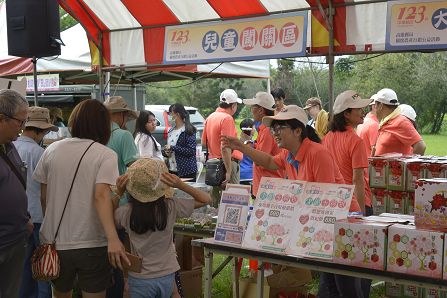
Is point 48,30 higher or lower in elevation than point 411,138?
higher

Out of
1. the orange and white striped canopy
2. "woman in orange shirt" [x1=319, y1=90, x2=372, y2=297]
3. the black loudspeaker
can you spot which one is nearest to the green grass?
the orange and white striped canopy

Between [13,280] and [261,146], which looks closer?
[13,280]

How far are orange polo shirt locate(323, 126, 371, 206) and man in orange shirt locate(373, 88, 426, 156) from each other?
4.99 ft

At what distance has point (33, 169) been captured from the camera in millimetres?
4496

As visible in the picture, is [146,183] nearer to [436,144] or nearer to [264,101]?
[264,101]

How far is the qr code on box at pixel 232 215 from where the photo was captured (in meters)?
4.04

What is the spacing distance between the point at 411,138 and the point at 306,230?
9.85 feet

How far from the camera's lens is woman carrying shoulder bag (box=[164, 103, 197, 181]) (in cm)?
812

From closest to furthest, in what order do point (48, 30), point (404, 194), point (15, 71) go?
point (404, 194)
point (48, 30)
point (15, 71)

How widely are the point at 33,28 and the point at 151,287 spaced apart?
4.24m

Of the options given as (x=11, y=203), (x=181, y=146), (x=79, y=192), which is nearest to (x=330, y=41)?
(x=79, y=192)

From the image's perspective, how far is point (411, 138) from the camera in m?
6.33

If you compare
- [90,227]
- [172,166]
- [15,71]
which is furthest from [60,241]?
[15,71]

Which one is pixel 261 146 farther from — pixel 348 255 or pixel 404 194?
pixel 348 255
